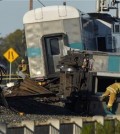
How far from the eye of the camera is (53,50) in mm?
30438

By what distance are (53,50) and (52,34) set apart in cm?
75

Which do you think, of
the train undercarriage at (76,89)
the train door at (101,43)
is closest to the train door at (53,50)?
the train undercarriage at (76,89)

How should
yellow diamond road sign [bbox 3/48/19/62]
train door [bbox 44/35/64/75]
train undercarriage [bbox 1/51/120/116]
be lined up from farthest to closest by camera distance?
yellow diamond road sign [bbox 3/48/19/62], train door [bbox 44/35/64/75], train undercarriage [bbox 1/51/120/116]

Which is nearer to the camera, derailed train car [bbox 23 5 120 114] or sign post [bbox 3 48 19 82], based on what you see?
derailed train car [bbox 23 5 120 114]

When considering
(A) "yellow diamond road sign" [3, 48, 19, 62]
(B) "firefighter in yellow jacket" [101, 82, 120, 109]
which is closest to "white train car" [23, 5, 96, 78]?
(B) "firefighter in yellow jacket" [101, 82, 120, 109]

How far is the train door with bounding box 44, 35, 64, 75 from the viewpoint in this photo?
30188 mm

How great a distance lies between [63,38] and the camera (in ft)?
98.4

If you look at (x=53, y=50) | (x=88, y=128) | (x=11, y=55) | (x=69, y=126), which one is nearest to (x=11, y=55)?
(x=11, y=55)

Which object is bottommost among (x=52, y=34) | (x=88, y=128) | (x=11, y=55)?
(x=11, y=55)

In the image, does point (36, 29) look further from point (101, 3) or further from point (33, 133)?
point (33, 133)

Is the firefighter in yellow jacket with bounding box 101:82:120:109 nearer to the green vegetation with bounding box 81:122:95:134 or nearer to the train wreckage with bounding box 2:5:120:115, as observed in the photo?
the train wreckage with bounding box 2:5:120:115

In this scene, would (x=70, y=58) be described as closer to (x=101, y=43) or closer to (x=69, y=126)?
(x=101, y=43)

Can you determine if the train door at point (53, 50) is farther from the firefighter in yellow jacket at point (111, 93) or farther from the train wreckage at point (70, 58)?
the firefighter in yellow jacket at point (111, 93)

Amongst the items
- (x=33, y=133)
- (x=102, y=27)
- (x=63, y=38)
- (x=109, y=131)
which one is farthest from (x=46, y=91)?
(x=33, y=133)
